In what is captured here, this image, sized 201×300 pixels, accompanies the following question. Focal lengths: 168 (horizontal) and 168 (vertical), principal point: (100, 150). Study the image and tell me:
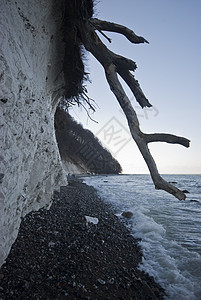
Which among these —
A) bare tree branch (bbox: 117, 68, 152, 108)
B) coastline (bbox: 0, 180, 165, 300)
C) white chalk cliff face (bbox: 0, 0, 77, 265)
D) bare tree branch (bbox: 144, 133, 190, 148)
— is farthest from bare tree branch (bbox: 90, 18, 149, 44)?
coastline (bbox: 0, 180, 165, 300)

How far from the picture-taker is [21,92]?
209cm

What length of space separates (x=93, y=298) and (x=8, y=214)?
52.0 inches

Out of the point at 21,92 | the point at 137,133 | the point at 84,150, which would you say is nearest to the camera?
the point at 21,92

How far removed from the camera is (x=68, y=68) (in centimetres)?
419

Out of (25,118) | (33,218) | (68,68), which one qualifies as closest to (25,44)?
(25,118)

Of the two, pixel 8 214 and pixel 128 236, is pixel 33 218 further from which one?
pixel 128 236

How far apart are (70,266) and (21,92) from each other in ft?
7.66

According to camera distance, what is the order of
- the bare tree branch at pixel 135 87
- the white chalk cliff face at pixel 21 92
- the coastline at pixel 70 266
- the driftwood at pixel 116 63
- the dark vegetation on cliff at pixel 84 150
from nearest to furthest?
the white chalk cliff face at pixel 21 92 → the coastline at pixel 70 266 → the driftwood at pixel 116 63 → the bare tree branch at pixel 135 87 → the dark vegetation on cliff at pixel 84 150

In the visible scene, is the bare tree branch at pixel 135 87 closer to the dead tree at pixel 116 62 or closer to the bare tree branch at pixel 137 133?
the dead tree at pixel 116 62

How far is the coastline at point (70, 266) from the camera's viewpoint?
183cm

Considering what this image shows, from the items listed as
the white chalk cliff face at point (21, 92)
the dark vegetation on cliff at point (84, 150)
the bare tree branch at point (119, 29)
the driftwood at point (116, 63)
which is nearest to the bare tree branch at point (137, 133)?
the driftwood at point (116, 63)

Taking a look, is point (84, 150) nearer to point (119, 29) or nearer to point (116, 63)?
point (116, 63)

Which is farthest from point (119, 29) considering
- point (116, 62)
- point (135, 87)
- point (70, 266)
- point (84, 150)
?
Result: point (84, 150)

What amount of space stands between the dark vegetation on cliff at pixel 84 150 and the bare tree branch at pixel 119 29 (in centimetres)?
1626
